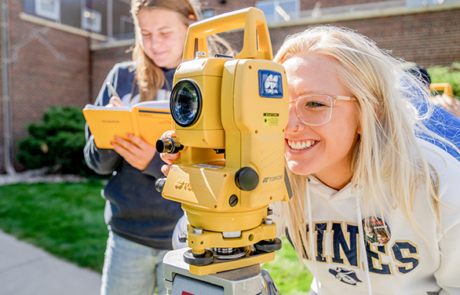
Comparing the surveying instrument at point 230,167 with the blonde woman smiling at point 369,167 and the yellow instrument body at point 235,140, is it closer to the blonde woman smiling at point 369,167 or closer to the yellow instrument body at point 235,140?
the yellow instrument body at point 235,140

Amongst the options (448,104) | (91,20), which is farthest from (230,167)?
(91,20)

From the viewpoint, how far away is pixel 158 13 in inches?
70.4

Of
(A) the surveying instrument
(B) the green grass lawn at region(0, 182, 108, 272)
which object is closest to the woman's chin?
(A) the surveying instrument

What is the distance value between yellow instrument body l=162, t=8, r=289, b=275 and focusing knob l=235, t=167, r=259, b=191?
3 cm

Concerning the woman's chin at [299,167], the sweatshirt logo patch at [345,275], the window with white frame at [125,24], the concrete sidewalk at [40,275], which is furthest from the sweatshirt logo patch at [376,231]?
the window with white frame at [125,24]

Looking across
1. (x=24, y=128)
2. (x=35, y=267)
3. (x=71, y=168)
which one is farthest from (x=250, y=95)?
(x=24, y=128)

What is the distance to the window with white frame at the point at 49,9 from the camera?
11250 mm

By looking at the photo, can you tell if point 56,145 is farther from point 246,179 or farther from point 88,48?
point 246,179

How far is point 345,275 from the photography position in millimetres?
1403

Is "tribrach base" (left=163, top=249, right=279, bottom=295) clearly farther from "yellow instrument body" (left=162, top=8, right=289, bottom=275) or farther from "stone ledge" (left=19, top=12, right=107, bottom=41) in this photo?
"stone ledge" (left=19, top=12, right=107, bottom=41)

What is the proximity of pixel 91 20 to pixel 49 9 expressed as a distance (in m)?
1.77

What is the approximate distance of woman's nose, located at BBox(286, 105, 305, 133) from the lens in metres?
1.16

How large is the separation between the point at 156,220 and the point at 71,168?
8470mm

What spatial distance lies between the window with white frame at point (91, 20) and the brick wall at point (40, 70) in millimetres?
819
